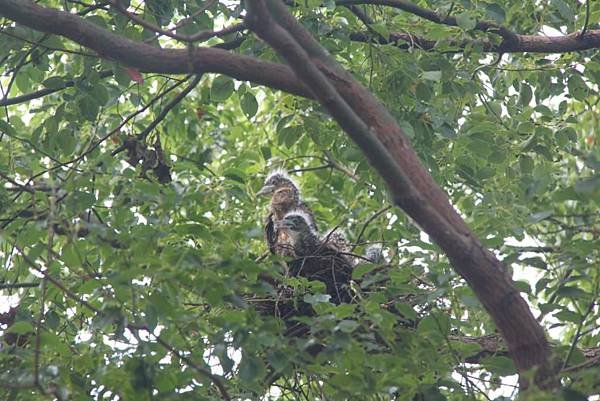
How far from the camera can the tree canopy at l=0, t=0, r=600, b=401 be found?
Result: 3.46 meters

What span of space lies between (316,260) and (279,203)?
1.11m

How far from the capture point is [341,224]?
5.95m

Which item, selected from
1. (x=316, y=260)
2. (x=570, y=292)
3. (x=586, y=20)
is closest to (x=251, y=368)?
A: (x=570, y=292)

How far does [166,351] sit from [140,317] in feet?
0.66

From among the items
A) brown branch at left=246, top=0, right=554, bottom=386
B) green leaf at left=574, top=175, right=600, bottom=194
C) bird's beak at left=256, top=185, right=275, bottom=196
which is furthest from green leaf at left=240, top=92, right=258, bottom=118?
green leaf at left=574, top=175, right=600, bottom=194

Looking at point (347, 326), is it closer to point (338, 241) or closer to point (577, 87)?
point (338, 241)

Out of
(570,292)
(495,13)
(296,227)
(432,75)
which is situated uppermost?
(495,13)

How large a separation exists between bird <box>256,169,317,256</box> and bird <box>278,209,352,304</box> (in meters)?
0.10

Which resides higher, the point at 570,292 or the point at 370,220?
the point at 370,220

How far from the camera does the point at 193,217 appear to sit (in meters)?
4.34

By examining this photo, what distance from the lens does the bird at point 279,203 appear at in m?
6.12

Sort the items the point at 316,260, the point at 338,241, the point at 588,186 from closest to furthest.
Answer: the point at 588,186 → the point at 316,260 → the point at 338,241

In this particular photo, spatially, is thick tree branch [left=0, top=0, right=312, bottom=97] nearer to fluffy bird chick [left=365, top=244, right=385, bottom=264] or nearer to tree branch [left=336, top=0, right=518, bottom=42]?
tree branch [left=336, top=0, right=518, bottom=42]

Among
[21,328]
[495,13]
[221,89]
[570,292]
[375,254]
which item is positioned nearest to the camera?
[570,292]
